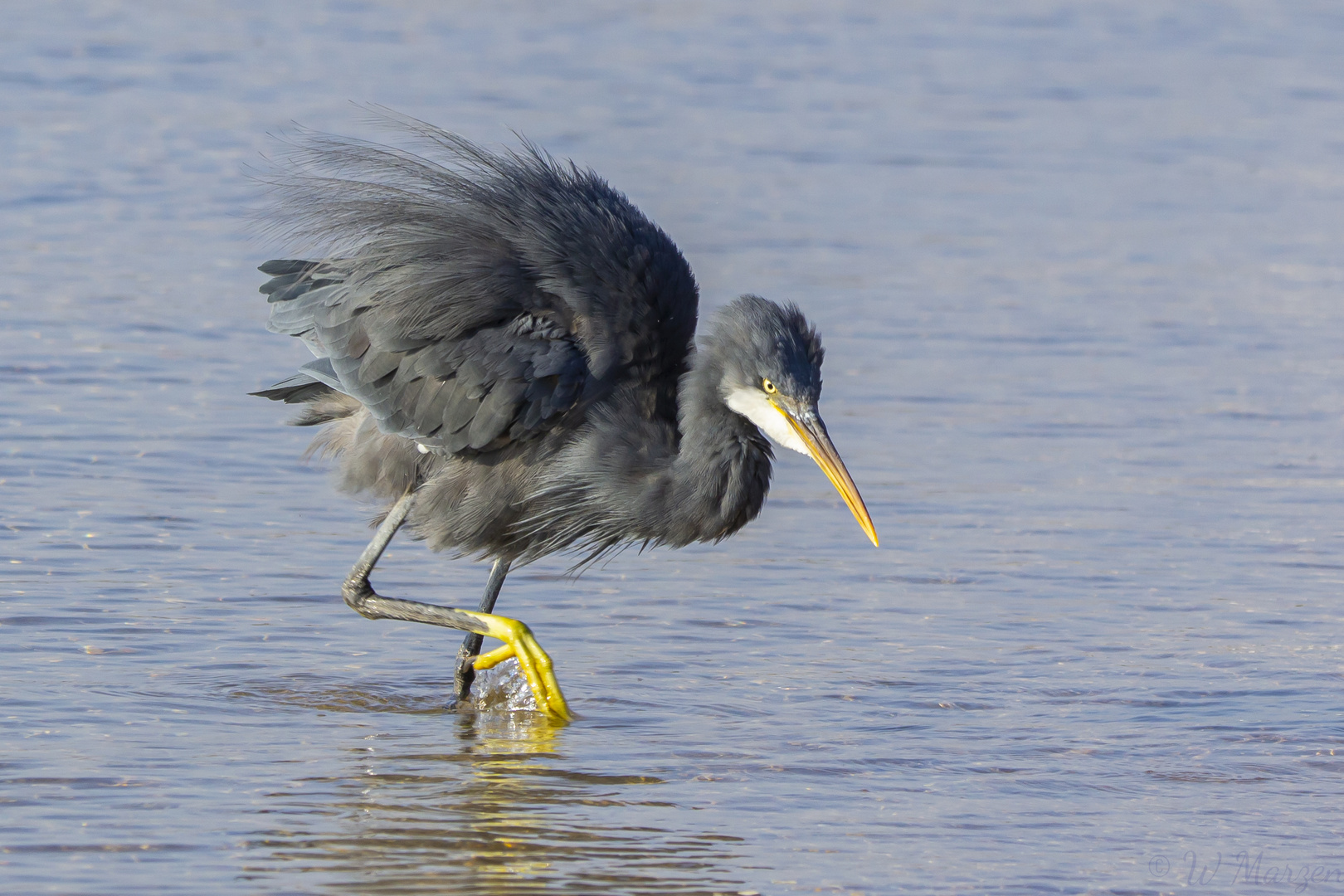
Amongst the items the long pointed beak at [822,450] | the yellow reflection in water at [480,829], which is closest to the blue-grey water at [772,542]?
the yellow reflection in water at [480,829]

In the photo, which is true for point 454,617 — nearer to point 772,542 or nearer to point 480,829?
point 480,829

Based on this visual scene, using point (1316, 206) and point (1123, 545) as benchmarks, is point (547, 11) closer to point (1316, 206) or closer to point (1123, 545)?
point (1316, 206)

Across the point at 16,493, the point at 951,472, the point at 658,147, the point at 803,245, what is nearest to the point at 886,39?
the point at 658,147

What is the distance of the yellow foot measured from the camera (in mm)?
7039

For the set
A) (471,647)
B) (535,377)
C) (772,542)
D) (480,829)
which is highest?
(535,377)

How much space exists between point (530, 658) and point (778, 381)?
1270mm

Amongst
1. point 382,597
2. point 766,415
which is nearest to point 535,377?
point 766,415

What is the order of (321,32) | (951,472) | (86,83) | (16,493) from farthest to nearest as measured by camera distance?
(321,32) → (86,83) → (951,472) → (16,493)

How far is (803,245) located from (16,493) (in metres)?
6.05

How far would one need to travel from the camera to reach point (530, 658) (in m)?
7.12

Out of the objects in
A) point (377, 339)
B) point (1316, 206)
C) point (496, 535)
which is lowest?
point (1316, 206)

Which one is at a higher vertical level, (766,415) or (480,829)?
(766,415)

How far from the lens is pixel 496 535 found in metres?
7.33

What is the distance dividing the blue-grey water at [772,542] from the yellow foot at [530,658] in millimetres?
111
